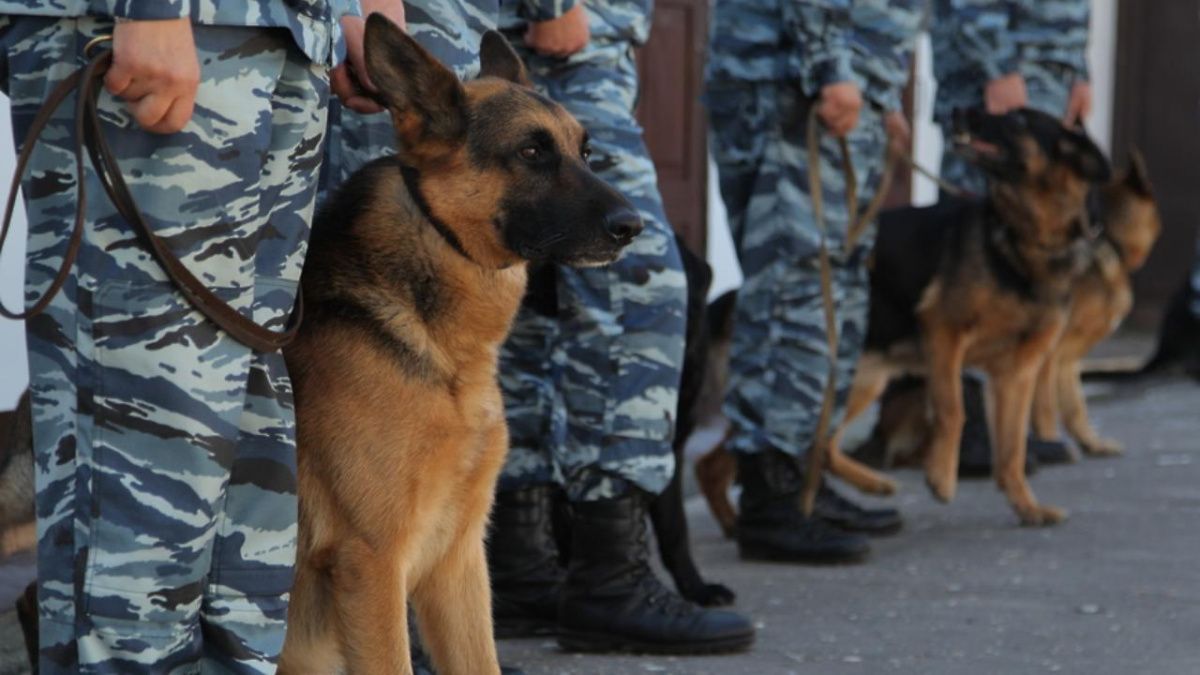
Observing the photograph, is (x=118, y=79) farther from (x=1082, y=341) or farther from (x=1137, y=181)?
(x=1137, y=181)

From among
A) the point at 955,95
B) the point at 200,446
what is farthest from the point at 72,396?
the point at 955,95

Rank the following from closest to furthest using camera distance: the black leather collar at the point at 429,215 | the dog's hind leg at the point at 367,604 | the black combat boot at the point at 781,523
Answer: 1. the dog's hind leg at the point at 367,604
2. the black leather collar at the point at 429,215
3. the black combat boot at the point at 781,523

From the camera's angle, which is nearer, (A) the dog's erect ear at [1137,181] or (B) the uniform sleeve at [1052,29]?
(B) the uniform sleeve at [1052,29]

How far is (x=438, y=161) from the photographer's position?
9.65 feet

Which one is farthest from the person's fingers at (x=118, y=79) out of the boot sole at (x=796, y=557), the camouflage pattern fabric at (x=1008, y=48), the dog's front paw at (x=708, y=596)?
the camouflage pattern fabric at (x=1008, y=48)

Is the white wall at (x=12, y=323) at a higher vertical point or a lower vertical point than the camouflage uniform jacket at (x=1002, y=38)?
lower

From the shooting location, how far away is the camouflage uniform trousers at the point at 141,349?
2.25 m

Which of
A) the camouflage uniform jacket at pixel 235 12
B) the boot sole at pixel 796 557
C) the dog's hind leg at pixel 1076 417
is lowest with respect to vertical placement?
the dog's hind leg at pixel 1076 417

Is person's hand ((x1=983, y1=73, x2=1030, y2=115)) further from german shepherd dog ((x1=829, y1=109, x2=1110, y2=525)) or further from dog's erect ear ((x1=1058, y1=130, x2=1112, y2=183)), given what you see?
dog's erect ear ((x1=1058, y1=130, x2=1112, y2=183))

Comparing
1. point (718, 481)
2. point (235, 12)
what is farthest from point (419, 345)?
point (718, 481)

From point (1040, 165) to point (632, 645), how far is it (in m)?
3.03

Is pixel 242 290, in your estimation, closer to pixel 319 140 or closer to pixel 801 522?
pixel 319 140

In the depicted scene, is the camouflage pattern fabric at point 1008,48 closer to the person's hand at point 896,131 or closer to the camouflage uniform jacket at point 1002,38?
the camouflage uniform jacket at point 1002,38

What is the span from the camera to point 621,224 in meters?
2.91
